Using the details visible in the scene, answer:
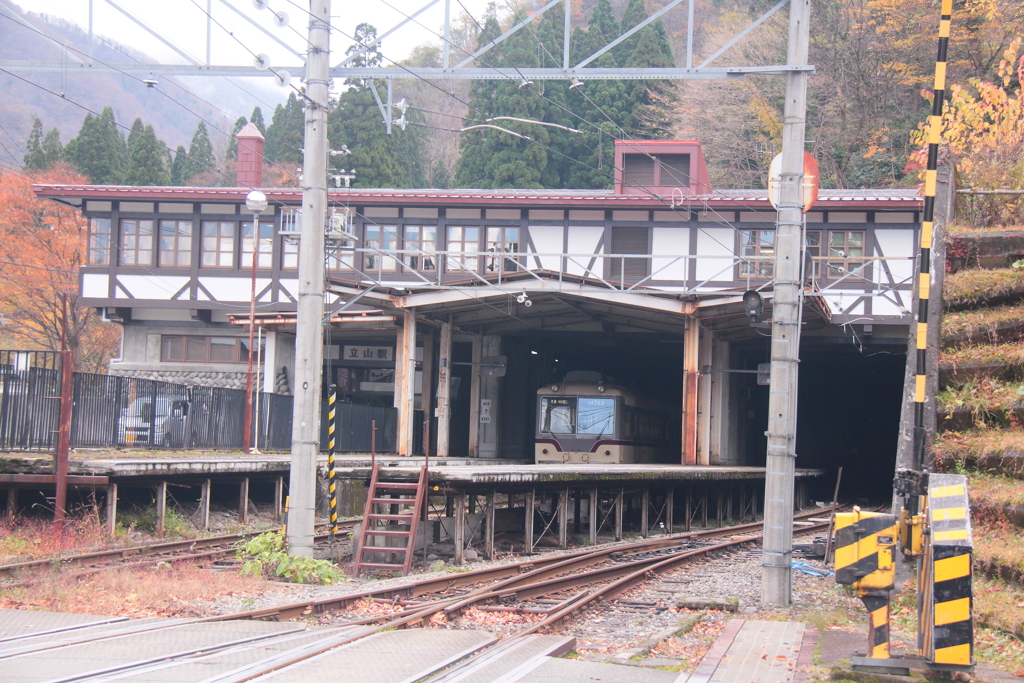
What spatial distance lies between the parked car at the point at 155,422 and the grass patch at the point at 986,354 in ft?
42.5

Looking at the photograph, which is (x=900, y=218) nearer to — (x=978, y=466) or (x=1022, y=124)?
(x=1022, y=124)

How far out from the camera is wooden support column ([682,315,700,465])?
2125 centimetres

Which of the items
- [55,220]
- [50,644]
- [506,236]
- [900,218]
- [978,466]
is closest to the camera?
[50,644]

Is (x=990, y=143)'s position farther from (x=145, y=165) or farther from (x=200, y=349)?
(x=145, y=165)

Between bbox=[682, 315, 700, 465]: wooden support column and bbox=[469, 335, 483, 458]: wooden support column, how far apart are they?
5886 millimetres

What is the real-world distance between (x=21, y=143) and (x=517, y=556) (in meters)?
68.2

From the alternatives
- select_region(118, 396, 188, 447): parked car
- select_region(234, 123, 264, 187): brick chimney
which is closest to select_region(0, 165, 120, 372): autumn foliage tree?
select_region(234, 123, 264, 187): brick chimney

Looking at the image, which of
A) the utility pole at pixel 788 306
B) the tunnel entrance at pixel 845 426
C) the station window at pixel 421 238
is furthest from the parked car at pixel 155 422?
the tunnel entrance at pixel 845 426

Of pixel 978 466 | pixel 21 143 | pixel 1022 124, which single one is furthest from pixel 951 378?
pixel 21 143

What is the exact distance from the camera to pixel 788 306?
11039 mm

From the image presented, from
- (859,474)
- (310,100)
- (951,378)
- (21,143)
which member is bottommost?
(859,474)

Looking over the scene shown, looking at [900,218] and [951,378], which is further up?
[900,218]

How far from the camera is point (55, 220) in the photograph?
35.1 metres

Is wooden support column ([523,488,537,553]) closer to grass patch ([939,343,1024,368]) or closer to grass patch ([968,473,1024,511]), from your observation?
grass patch ([939,343,1024,368])
